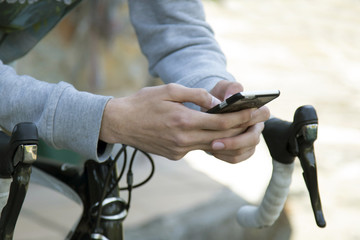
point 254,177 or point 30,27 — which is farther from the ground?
point 30,27

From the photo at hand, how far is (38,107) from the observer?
0.84 m

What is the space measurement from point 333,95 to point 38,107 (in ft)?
21.8

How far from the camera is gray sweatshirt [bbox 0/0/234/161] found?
82 cm

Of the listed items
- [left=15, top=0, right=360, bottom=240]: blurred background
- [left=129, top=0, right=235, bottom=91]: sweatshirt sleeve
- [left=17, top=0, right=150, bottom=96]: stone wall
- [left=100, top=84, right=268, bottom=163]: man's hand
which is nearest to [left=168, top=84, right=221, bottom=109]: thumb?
[left=100, top=84, right=268, bottom=163]: man's hand

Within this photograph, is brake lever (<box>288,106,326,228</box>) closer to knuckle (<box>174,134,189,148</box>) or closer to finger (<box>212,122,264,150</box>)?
finger (<box>212,122,264,150</box>)

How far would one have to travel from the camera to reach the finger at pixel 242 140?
0.84 m

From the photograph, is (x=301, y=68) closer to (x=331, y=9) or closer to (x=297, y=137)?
(x=331, y=9)

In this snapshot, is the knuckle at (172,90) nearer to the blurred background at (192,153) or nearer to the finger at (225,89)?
the finger at (225,89)

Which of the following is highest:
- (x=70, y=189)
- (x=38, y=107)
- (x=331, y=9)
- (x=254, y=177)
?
(x=38, y=107)

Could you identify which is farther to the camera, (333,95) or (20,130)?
(333,95)

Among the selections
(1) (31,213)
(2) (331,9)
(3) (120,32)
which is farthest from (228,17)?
(1) (31,213)

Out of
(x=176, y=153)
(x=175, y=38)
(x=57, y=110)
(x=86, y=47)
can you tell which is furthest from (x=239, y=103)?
(x=86, y=47)

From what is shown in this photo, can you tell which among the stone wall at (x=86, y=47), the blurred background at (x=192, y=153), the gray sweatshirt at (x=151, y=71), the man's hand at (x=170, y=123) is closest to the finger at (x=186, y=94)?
the man's hand at (x=170, y=123)

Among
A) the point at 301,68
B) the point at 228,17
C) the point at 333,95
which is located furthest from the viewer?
the point at 228,17
